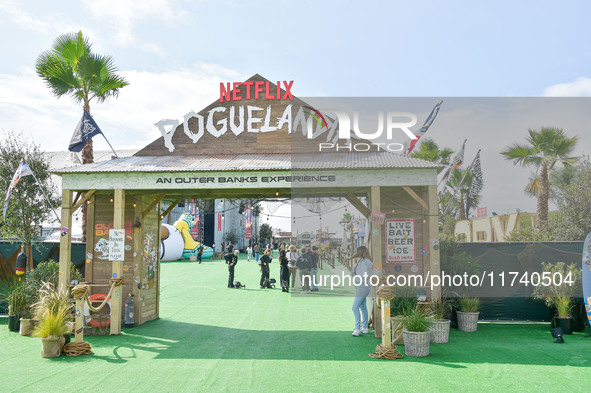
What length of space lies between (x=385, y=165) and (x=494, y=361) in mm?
4291

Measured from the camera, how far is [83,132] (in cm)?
1206

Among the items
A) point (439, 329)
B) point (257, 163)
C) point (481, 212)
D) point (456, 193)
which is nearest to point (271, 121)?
point (257, 163)

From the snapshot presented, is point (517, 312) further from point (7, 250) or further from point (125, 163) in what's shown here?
point (7, 250)

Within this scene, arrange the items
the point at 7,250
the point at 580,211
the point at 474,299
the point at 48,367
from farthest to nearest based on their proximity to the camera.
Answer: the point at 580,211, the point at 7,250, the point at 474,299, the point at 48,367

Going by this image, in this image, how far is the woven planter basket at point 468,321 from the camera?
10.5 meters

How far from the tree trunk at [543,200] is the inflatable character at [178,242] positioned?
81.5 feet

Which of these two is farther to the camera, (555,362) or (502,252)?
(502,252)

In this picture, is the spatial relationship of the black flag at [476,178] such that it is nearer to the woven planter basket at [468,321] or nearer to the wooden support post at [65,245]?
the woven planter basket at [468,321]

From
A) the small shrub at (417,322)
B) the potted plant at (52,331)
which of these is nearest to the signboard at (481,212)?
the small shrub at (417,322)

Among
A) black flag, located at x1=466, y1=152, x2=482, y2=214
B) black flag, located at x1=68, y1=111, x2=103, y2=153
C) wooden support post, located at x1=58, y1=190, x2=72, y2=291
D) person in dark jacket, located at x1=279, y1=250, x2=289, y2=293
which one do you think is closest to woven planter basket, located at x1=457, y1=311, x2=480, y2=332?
black flag, located at x1=466, y1=152, x2=482, y2=214

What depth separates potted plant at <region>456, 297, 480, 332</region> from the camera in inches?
414

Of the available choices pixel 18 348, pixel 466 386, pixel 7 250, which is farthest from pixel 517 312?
pixel 7 250

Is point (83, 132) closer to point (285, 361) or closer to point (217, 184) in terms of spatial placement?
point (217, 184)

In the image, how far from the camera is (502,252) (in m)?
12.0
